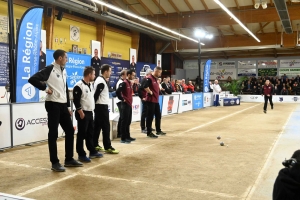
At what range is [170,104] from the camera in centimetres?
1318

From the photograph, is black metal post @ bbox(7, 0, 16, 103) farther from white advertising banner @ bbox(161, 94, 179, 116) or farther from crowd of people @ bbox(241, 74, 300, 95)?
crowd of people @ bbox(241, 74, 300, 95)

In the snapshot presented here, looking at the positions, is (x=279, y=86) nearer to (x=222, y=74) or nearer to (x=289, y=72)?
(x=289, y=72)

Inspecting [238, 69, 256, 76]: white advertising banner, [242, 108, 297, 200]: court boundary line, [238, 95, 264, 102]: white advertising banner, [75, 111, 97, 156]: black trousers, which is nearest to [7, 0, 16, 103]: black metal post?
[75, 111, 97, 156]: black trousers

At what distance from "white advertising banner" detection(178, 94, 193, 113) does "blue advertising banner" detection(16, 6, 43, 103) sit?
7.93 meters

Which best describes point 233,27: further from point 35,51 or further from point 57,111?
point 57,111

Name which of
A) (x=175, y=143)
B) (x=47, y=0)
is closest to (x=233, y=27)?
(x=47, y=0)

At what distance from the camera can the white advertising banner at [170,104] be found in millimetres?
12662

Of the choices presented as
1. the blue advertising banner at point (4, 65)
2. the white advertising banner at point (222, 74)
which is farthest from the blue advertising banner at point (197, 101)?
the white advertising banner at point (222, 74)

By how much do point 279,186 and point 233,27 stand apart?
23119 millimetres

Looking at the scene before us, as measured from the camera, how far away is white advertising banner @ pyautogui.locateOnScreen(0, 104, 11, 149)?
594cm

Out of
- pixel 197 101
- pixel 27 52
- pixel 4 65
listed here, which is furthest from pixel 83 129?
pixel 197 101

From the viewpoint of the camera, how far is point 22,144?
6.41m

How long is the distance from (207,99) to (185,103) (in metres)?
3.72

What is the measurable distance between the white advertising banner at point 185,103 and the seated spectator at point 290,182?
41.6 ft
